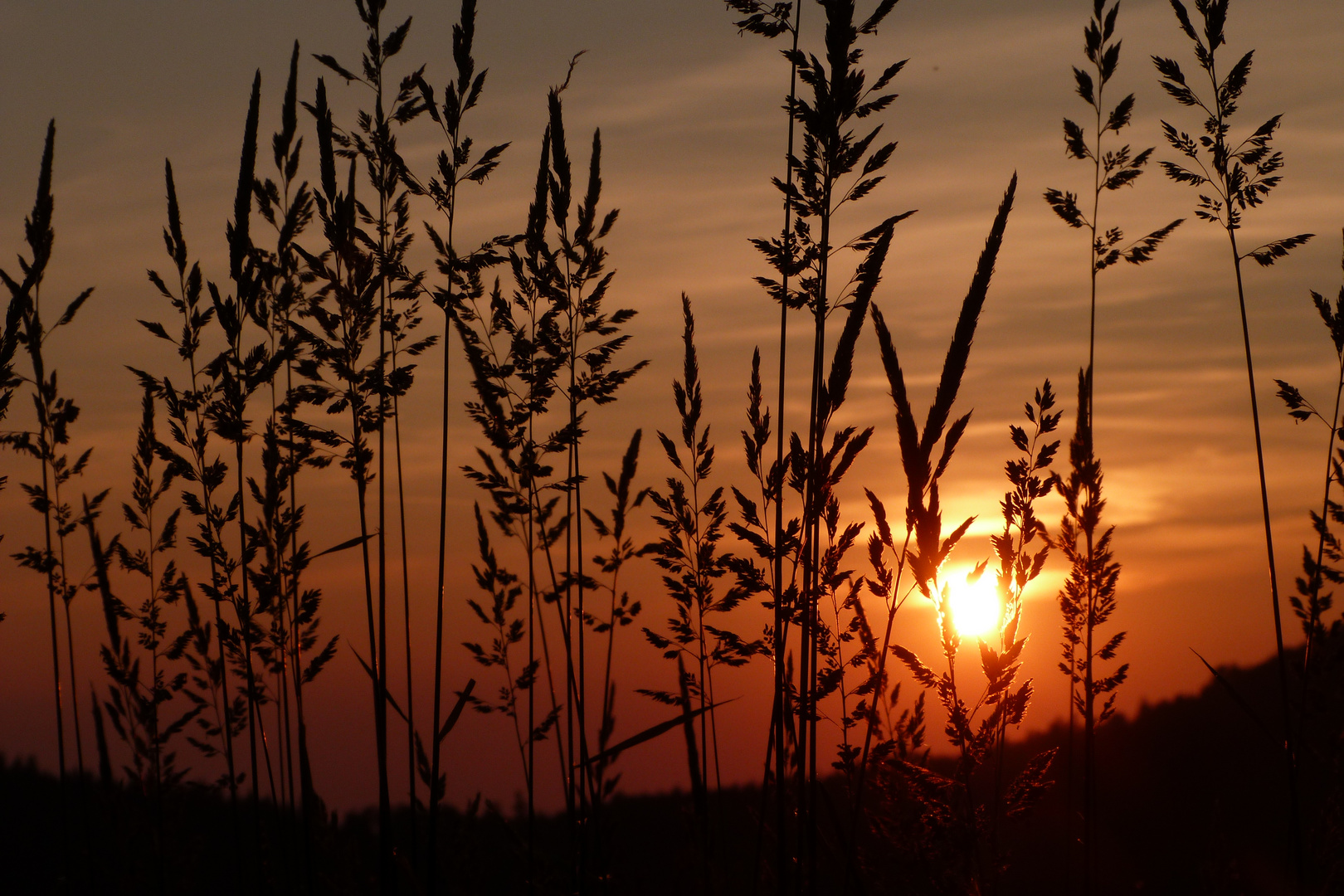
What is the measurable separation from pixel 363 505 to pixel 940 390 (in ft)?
5.61

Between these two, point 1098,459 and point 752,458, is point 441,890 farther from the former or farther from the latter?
point 1098,459

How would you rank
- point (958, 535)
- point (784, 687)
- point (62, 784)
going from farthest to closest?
point (62, 784)
point (784, 687)
point (958, 535)

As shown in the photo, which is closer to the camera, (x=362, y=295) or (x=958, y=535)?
(x=958, y=535)

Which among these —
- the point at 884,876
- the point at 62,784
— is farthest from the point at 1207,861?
the point at 62,784

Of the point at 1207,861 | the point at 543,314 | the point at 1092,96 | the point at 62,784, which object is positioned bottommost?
the point at 1207,861

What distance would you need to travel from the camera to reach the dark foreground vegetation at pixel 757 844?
2992mm

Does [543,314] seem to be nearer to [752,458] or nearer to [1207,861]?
[752,458]

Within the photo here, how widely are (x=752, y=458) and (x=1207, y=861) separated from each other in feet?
6.77

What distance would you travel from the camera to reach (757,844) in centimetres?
258

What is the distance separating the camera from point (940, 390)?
207 cm

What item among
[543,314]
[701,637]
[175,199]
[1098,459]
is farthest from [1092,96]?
[175,199]

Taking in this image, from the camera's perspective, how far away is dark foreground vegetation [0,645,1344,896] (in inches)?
118

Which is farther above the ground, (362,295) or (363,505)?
(362,295)

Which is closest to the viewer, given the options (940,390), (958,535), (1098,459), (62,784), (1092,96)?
(940,390)
